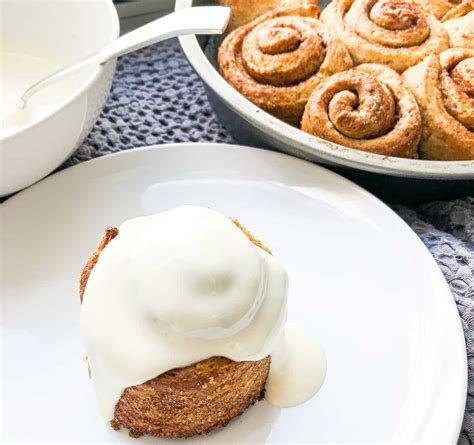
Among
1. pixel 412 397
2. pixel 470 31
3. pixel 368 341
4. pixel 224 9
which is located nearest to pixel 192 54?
pixel 224 9

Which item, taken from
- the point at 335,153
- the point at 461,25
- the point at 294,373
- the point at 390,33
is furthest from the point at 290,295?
the point at 461,25

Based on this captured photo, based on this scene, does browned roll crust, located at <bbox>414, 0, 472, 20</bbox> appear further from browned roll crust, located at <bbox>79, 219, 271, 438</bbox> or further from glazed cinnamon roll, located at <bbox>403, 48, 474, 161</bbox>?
browned roll crust, located at <bbox>79, 219, 271, 438</bbox>

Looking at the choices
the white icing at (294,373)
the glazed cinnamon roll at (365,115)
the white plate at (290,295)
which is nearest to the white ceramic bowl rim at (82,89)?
the white plate at (290,295)

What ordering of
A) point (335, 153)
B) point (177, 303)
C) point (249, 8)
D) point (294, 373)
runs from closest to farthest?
1. point (177, 303)
2. point (294, 373)
3. point (335, 153)
4. point (249, 8)

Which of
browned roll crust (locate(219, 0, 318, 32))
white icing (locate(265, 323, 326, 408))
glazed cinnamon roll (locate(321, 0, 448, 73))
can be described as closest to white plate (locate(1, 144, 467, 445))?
white icing (locate(265, 323, 326, 408))

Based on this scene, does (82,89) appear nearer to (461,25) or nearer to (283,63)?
(283,63)

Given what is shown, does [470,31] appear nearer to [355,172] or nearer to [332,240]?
[355,172]
